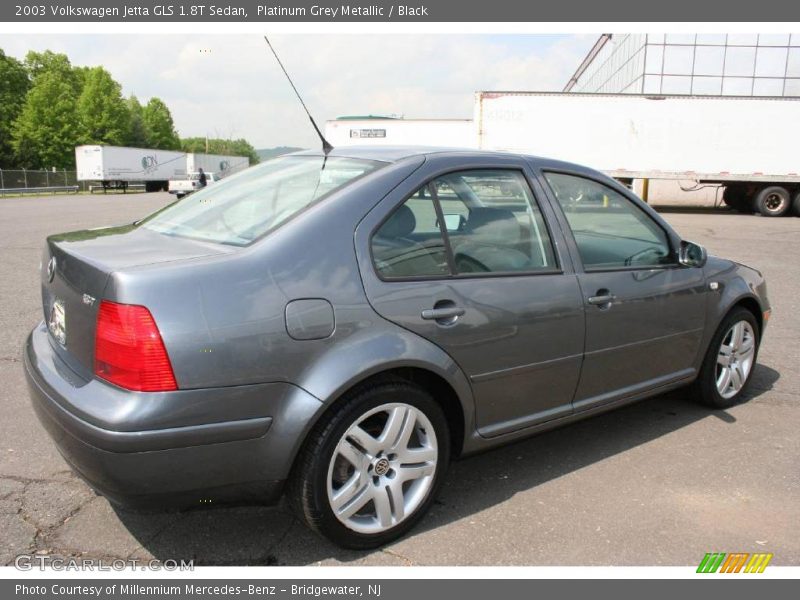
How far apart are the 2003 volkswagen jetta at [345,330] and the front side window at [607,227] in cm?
2

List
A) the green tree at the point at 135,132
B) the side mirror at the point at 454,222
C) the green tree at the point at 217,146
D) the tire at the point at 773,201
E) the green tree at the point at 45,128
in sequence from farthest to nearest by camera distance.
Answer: the green tree at the point at 217,146
the green tree at the point at 135,132
the green tree at the point at 45,128
the tire at the point at 773,201
the side mirror at the point at 454,222

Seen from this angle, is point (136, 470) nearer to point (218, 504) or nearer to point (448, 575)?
point (218, 504)

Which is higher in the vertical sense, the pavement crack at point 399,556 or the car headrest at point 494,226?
the car headrest at point 494,226

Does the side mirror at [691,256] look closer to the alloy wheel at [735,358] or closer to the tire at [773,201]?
the alloy wheel at [735,358]

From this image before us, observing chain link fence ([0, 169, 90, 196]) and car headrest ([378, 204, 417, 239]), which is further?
chain link fence ([0, 169, 90, 196])

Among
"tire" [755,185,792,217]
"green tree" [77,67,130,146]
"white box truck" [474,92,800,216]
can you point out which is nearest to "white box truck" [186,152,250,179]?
"green tree" [77,67,130,146]

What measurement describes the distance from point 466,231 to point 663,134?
72.1ft

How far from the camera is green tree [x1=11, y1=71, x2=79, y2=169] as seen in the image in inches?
2376

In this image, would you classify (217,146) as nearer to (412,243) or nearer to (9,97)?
(9,97)

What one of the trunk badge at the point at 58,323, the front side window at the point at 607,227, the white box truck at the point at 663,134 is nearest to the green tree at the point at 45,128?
the white box truck at the point at 663,134

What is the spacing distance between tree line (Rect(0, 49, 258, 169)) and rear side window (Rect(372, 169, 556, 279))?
6744 centimetres

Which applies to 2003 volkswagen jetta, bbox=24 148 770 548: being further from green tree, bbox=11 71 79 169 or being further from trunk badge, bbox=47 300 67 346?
green tree, bbox=11 71 79 169

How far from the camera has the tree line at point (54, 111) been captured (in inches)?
2386

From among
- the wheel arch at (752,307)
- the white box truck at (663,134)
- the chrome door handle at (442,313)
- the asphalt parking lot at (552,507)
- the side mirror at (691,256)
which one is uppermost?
the white box truck at (663,134)
